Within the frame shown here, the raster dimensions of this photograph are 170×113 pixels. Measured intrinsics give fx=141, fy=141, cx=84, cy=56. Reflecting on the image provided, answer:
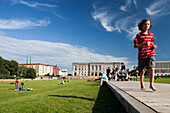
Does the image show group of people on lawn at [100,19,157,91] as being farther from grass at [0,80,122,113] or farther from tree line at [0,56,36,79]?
tree line at [0,56,36,79]

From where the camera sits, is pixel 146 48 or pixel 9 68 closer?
pixel 146 48

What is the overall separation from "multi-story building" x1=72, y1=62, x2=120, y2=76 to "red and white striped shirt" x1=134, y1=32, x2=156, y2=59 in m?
133

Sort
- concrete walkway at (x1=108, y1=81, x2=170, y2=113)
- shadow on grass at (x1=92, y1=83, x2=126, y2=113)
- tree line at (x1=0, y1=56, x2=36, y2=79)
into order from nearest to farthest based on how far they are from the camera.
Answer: concrete walkway at (x1=108, y1=81, x2=170, y2=113) → shadow on grass at (x1=92, y1=83, x2=126, y2=113) → tree line at (x1=0, y1=56, x2=36, y2=79)

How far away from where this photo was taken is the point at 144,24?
4.35 m

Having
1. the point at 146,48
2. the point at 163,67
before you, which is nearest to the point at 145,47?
Result: the point at 146,48

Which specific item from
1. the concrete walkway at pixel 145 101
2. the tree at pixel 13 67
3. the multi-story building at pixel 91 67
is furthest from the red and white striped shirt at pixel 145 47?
the multi-story building at pixel 91 67

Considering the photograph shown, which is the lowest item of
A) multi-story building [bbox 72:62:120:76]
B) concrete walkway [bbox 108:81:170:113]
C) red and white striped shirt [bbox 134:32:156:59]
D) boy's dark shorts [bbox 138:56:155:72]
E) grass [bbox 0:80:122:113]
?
multi-story building [bbox 72:62:120:76]

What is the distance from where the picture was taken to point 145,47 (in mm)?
4129

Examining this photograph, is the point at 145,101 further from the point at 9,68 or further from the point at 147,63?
the point at 9,68

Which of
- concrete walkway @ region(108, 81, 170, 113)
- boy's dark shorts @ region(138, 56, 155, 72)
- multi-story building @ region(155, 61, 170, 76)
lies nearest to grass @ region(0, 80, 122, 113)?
concrete walkway @ region(108, 81, 170, 113)

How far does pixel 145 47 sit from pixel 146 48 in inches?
1.6

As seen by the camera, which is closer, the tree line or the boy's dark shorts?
the boy's dark shorts

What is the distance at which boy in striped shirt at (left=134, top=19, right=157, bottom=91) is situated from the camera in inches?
159

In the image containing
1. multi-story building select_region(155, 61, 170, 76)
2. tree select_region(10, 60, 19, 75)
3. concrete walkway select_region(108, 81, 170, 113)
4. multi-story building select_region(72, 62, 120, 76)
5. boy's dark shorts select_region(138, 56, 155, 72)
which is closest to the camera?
concrete walkway select_region(108, 81, 170, 113)
